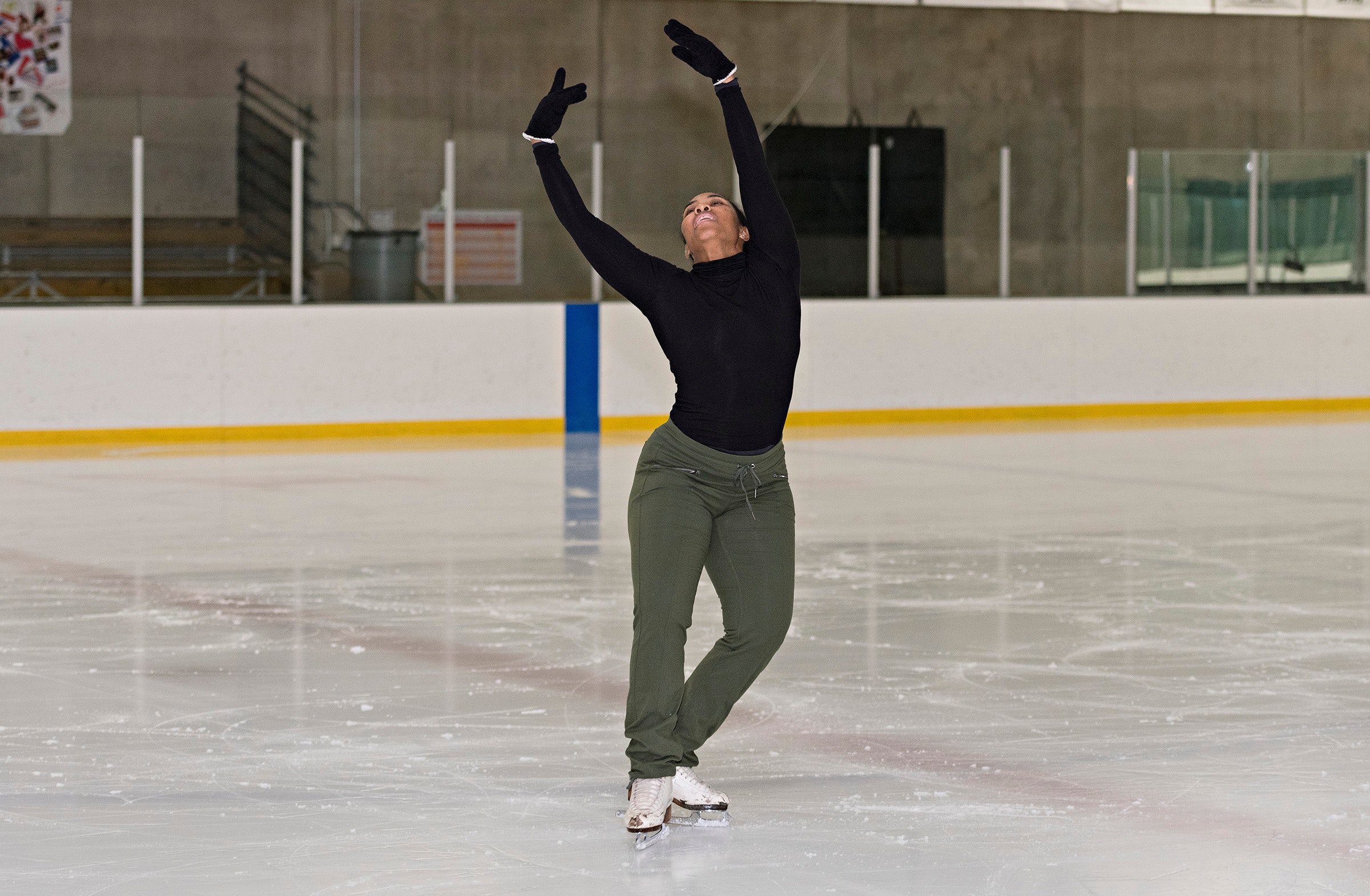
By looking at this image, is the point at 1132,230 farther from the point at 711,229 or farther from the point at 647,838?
the point at 647,838

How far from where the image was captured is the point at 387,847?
3137 mm

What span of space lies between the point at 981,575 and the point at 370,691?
2.61 metres

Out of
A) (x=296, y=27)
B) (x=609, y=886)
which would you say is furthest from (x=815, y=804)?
(x=296, y=27)

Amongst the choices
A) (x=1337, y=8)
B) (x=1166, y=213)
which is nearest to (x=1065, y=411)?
(x=1166, y=213)

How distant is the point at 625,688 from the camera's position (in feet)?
14.8

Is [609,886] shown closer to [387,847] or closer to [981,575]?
[387,847]

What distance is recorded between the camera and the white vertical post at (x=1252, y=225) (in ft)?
46.9

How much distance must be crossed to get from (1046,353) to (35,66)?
309 inches

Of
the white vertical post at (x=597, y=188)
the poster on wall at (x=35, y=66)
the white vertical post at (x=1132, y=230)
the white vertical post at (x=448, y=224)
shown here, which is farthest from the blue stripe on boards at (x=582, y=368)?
the white vertical post at (x=1132, y=230)

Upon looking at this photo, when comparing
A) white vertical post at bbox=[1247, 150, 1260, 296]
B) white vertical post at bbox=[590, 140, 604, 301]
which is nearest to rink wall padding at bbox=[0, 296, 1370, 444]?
white vertical post at bbox=[1247, 150, 1260, 296]

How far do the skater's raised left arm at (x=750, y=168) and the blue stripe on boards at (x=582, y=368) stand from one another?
9.44 metres

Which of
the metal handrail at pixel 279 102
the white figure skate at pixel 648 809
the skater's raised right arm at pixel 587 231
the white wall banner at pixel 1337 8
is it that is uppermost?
the white wall banner at pixel 1337 8

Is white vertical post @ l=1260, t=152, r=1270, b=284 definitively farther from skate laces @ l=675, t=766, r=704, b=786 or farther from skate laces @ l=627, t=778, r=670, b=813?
skate laces @ l=627, t=778, r=670, b=813

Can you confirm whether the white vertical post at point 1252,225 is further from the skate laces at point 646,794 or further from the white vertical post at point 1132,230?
the skate laces at point 646,794
